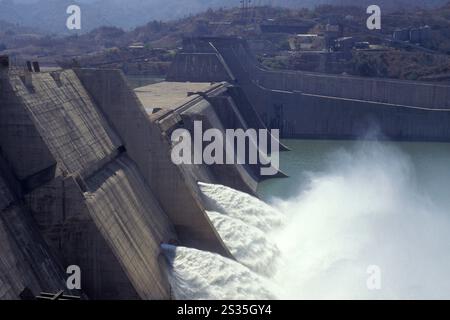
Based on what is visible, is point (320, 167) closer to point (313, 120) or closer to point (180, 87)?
point (313, 120)

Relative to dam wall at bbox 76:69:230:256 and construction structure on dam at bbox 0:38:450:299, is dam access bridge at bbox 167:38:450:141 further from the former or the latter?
dam wall at bbox 76:69:230:256

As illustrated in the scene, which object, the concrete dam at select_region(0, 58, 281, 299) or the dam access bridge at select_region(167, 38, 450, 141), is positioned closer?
the concrete dam at select_region(0, 58, 281, 299)

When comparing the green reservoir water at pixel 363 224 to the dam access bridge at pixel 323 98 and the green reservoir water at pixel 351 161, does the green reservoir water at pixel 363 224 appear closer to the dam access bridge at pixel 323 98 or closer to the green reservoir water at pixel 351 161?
the green reservoir water at pixel 351 161

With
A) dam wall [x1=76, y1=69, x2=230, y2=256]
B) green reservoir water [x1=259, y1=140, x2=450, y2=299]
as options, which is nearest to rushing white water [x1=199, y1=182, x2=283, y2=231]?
green reservoir water [x1=259, y1=140, x2=450, y2=299]
